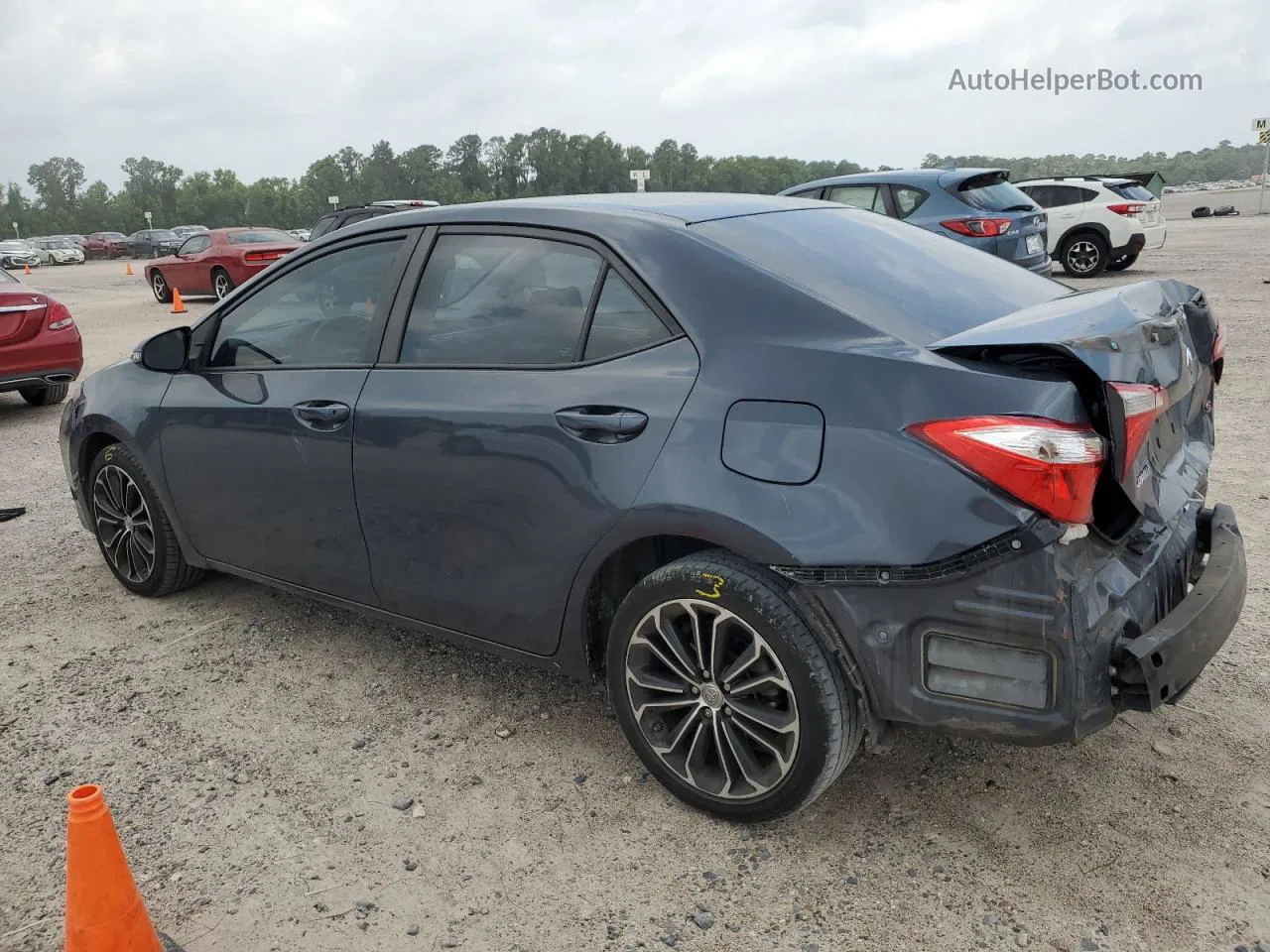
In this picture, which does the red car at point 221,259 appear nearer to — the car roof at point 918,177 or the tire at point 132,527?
the car roof at point 918,177

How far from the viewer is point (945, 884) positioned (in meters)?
2.49

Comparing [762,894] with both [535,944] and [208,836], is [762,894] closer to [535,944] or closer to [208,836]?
[535,944]

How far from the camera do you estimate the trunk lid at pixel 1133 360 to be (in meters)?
2.26

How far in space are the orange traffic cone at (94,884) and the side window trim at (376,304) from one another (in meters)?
1.64

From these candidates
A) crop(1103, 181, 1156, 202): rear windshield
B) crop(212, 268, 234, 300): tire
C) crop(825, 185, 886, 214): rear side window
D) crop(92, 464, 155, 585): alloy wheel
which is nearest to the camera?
crop(92, 464, 155, 585): alloy wheel

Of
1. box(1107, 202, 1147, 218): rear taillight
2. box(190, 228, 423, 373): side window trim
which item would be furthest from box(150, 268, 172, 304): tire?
box(190, 228, 423, 373): side window trim

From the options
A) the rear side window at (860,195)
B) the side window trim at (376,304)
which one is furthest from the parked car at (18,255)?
the side window trim at (376,304)

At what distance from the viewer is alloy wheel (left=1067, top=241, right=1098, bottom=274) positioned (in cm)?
1616

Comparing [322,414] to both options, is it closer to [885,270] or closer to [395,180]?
[885,270]

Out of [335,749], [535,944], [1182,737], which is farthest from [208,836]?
[1182,737]

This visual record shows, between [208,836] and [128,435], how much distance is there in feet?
6.54

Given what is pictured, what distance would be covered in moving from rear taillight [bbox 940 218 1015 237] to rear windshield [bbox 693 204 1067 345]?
8.27 m

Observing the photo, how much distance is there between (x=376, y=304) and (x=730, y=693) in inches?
68.3

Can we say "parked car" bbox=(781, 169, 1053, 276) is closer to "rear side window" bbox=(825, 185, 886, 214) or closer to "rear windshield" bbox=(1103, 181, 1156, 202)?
"rear side window" bbox=(825, 185, 886, 214)
